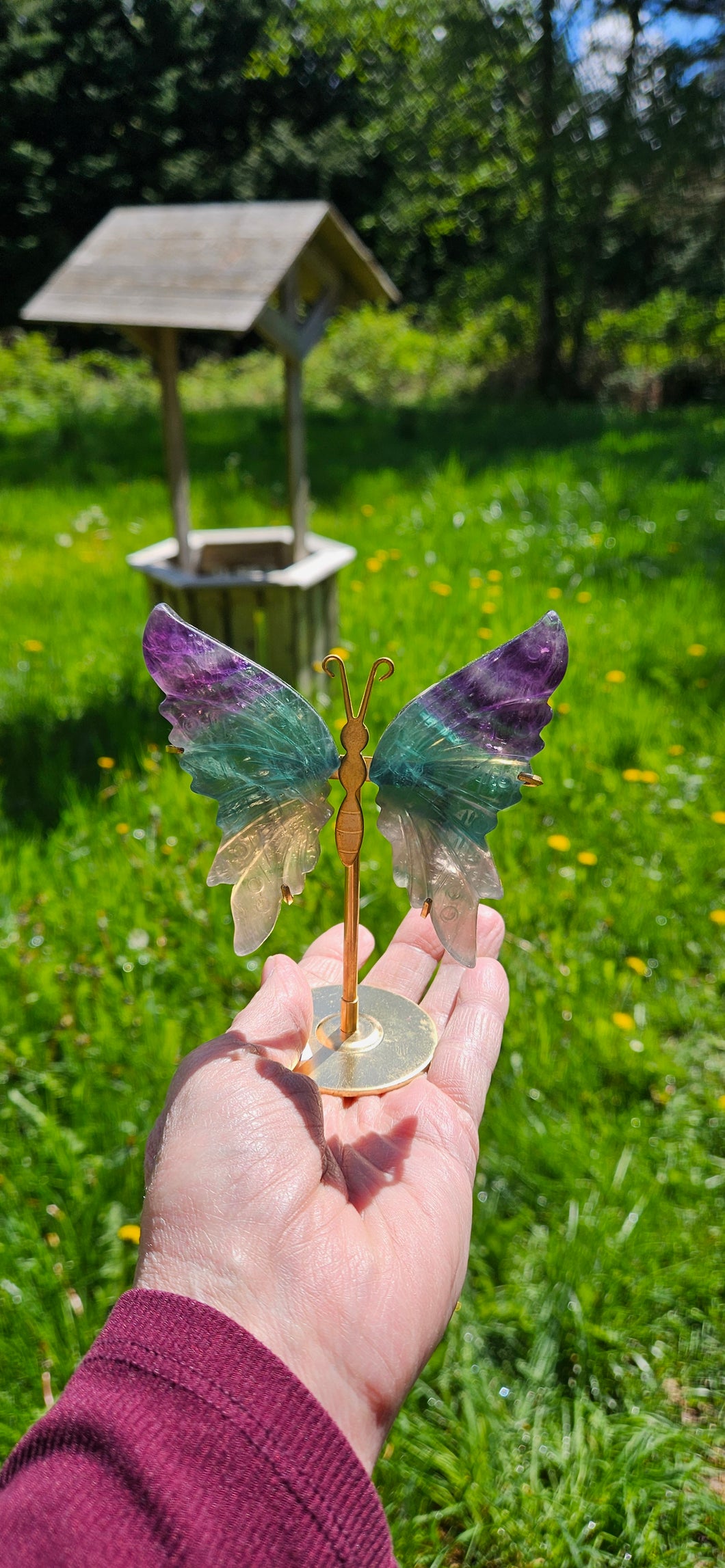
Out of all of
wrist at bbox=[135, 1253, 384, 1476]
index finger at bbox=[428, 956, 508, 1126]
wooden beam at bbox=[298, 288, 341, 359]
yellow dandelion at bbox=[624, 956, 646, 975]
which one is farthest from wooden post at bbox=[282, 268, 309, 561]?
wrist at bbox=[135, 1253, 384, 1476]

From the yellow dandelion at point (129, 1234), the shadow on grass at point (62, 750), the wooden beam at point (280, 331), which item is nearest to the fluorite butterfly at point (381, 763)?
the yellow dandelion at point (129, 1234)

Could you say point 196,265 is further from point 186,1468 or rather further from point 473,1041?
point 186,1468

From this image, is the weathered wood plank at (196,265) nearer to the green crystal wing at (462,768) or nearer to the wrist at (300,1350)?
the green crystal wing at (462,768)

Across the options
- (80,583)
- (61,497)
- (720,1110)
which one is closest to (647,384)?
(61,497)

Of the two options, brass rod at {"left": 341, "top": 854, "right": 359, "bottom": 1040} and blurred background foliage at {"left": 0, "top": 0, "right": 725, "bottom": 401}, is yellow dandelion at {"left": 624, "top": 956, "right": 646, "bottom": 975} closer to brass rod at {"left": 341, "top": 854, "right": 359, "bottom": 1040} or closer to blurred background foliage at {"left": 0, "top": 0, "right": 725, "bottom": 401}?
brass rod at {"left": 341, "top": 854, "right": 359, "bottom": 1040}

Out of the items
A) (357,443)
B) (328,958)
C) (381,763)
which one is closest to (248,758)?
(381,763)

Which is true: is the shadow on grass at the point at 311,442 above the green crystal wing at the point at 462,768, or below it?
above
